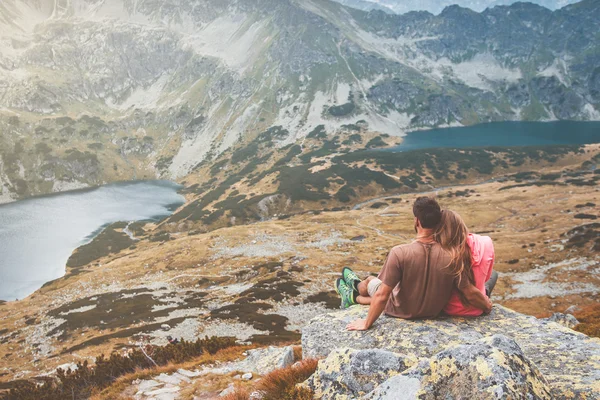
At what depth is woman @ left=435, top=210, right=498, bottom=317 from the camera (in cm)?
630

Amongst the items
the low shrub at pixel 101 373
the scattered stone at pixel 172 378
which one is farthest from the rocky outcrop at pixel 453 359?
the low shrub at pixel 101 373

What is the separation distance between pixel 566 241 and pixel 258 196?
383ft

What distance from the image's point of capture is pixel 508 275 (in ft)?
173

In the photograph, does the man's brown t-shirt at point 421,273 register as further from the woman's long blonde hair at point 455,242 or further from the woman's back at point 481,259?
the woman's back at point 481,259

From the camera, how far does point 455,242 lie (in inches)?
251

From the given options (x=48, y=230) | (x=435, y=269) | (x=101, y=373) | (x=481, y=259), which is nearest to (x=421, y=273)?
(x=435, y=269)

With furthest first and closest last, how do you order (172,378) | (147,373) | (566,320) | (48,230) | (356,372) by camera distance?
1. (48,230)
2. (566,320)
3. (147,373)
4. (172,378)
5. (356,372)

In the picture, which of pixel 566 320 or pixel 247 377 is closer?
pixel 247 377

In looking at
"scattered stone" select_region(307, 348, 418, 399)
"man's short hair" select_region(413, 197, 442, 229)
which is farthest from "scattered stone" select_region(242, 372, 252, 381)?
"man's short hair" select_region(413, 197, 442, 229)

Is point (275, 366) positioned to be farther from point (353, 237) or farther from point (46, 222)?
point (46, 222)

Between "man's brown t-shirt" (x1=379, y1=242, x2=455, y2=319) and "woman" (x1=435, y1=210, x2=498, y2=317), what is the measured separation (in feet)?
0.52

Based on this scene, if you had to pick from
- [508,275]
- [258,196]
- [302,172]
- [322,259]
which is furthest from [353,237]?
[302,172]

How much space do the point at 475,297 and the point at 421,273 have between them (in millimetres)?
A: 1560

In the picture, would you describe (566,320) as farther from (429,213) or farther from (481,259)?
(429,213)
